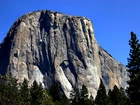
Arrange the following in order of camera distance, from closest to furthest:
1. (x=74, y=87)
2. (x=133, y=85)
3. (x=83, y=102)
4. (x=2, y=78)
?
(x=133, y=85) → (x=2, y=78) → (x=83, y=102) → (x=74, y=87)

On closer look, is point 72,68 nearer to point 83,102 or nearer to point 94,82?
point 94,82

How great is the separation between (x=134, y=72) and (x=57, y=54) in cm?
14041

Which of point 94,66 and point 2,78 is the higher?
point 94,66

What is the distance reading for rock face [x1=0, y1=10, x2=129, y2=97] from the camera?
162m

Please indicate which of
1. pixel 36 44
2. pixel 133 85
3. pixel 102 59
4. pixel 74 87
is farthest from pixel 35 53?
pixel 133 85

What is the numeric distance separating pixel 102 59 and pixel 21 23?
2561 inches

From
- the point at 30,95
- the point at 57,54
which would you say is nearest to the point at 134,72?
the point at 30,95

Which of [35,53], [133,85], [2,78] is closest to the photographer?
[133,85]

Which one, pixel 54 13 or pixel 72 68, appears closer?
pixel 72 68

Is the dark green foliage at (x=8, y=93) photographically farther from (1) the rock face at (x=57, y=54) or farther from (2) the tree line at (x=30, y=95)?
(1) the rock face at (x=57, y=54)

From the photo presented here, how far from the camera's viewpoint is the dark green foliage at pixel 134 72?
31938mm

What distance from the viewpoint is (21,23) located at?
594 feet

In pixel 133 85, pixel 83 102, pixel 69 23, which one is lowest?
pixel 133 85

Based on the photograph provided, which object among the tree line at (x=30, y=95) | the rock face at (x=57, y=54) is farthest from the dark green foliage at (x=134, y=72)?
the rock face at (x=57, y=54)
